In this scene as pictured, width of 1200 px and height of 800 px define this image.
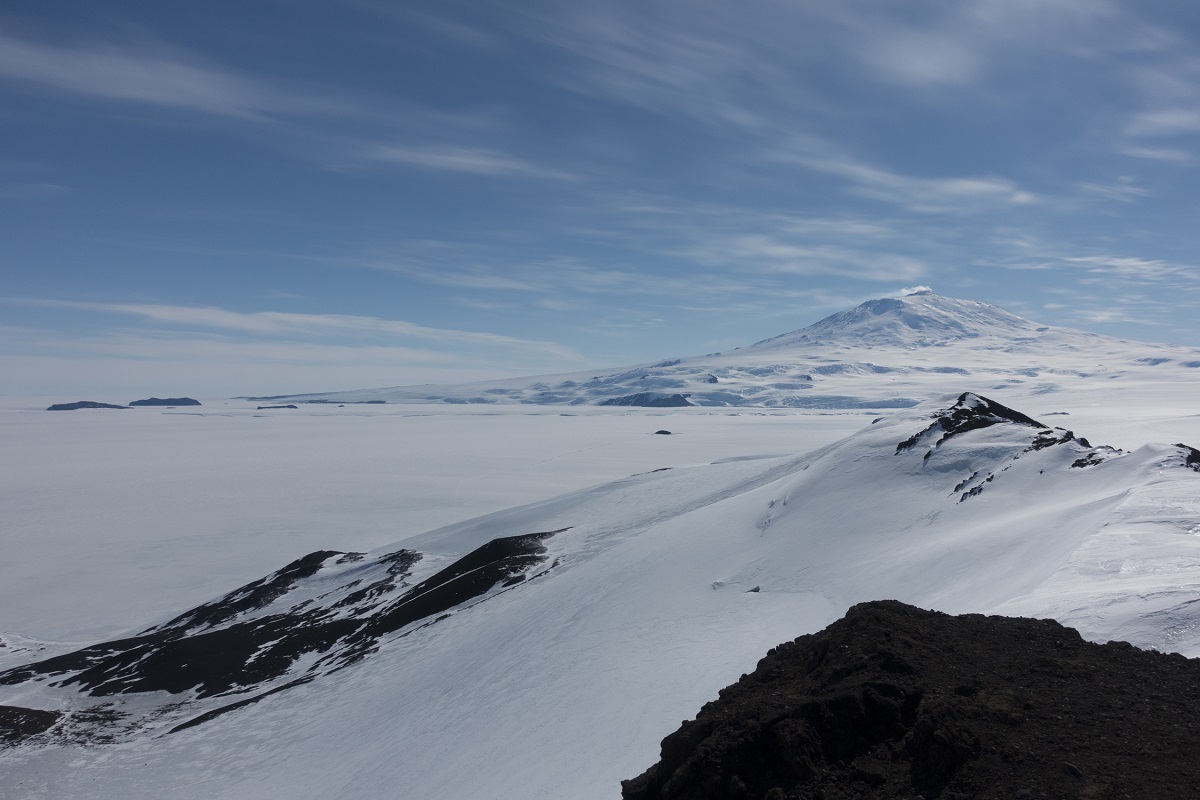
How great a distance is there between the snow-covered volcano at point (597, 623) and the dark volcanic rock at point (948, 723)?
3.17ft

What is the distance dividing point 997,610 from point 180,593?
33201mm

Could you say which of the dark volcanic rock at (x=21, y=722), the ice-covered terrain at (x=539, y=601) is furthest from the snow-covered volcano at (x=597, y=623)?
the dark volcanic rock at (x=21, y=722)

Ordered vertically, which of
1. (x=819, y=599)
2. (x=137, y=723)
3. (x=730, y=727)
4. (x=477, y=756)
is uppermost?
(x=730, y=727)

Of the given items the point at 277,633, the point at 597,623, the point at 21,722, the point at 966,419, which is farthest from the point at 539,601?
the point at 21,722

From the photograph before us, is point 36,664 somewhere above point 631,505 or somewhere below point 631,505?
below

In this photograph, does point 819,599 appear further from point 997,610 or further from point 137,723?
point 137,723

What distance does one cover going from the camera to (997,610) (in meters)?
8.08

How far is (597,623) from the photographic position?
51.9 feet

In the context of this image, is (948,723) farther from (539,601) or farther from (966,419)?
(966,419)

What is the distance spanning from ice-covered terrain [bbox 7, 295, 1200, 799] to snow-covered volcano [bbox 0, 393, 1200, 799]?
7 cm

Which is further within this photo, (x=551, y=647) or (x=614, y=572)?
(x=614, y=572)

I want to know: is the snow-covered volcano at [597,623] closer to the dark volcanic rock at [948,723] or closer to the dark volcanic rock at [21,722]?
the dark volcanic rock at [21,722]

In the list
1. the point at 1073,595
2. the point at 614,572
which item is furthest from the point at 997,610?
the point at 614,572

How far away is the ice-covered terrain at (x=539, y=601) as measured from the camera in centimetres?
998
